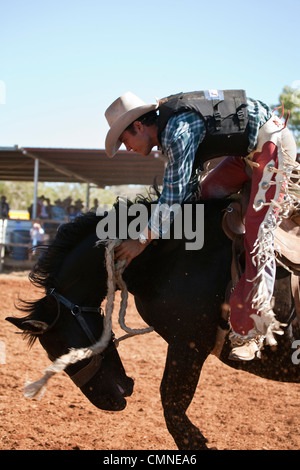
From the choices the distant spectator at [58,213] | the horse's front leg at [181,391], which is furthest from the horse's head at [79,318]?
the distant spectator at [58,213]

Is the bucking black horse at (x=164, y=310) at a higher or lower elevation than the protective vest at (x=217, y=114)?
lower

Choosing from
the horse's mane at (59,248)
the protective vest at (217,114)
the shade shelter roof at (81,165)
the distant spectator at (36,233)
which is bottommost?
the distant spectator at (36,233)

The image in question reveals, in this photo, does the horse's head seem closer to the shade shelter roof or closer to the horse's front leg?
the horse's front leg

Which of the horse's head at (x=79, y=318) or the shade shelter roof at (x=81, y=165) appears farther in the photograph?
the shade shelter roof at (x=81, y=165)

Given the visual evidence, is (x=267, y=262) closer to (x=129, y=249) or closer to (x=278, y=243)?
(x=278, y=243)

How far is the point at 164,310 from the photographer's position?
2842mm

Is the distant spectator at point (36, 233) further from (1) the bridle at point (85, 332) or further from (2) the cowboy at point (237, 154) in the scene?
(2) the cowboy at point (237, 154)

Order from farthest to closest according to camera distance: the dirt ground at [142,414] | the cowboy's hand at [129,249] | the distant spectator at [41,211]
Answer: the distant spectator at [41,211] → the dirt ground at [142,414] → the cowboy's hand at [129,249]

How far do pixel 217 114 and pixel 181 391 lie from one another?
5.46ft

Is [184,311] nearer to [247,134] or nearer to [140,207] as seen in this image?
[140,207]

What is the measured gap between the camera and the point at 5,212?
16312mm

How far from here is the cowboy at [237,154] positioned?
255cm

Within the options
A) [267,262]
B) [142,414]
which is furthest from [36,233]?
[267,262]

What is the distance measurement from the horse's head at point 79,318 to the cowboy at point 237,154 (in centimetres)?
27
